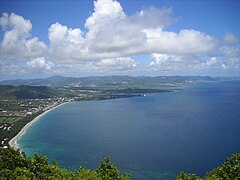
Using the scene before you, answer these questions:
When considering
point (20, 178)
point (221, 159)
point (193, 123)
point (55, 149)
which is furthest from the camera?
point (193, 123)

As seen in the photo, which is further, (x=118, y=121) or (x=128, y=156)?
(x=118, y=121)

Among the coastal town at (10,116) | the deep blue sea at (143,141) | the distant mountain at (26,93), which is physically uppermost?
the distant mountain at (26,93)

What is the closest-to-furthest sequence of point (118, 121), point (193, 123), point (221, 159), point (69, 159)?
1. point (221, 159)
2. point (69, 159)
3. point (193, 123)
4. point (118, 121)

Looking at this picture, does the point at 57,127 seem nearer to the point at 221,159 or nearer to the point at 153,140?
the point at 153,140

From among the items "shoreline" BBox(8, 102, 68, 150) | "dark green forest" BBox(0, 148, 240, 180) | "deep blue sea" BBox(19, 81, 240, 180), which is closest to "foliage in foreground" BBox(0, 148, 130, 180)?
"dark green forest" BBox(0, 148, 240, 180)

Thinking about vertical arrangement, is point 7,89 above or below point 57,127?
above

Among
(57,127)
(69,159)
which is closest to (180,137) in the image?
(69,159)

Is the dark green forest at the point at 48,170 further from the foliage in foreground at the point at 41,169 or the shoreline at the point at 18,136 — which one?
the shoreline at the point at 18,136

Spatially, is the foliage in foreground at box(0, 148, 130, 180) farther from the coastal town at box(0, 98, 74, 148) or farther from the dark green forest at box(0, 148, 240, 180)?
the coastal town at box(0, 98, 74, 148)

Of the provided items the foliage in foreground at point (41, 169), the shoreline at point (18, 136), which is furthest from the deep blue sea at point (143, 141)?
the foliage in foreground at point (41, 169)
